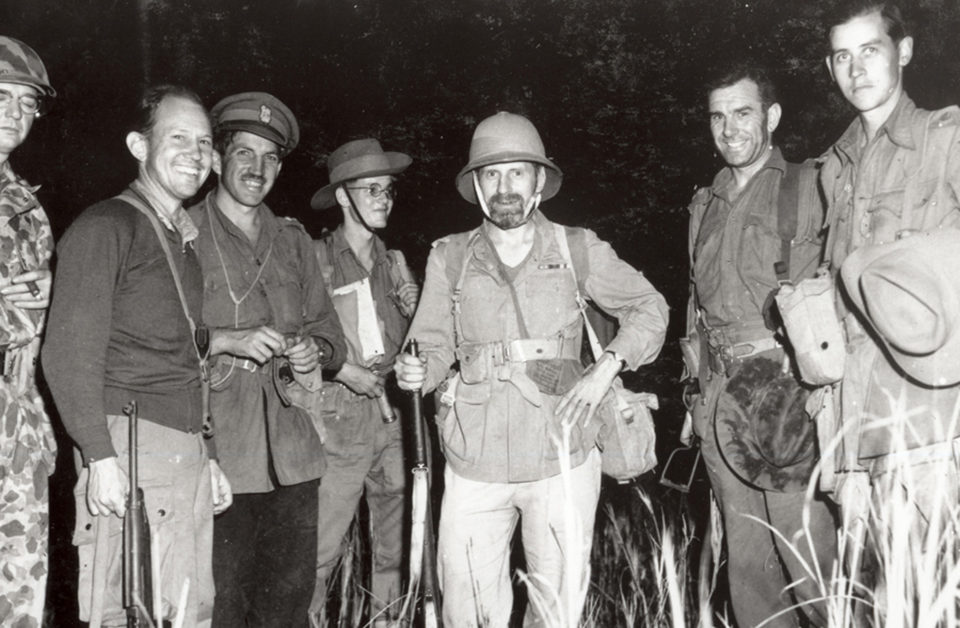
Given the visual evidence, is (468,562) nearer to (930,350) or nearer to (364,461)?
(364,461)

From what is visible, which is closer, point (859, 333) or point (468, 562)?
point (859, 333)

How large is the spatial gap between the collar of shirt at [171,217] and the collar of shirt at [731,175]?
243cm

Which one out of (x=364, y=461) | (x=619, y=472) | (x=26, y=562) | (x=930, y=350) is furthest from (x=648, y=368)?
(x=26, y=562)

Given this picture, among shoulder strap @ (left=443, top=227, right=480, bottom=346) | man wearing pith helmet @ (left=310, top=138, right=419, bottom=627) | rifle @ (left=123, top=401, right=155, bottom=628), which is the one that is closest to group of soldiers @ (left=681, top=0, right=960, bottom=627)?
shoulder strap @ (left=443, top=227, right=480, bottom=346)

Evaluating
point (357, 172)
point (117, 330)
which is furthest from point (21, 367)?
point (357, 172)

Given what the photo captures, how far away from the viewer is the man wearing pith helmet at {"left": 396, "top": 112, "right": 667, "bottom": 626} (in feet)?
12.2

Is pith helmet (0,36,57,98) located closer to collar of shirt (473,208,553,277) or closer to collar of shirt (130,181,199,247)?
collar of shirt (130,181,199,247)

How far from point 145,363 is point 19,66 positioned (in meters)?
1.34

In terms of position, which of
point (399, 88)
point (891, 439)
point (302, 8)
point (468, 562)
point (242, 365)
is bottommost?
point (468, 562)

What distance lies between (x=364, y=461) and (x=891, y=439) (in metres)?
2.87

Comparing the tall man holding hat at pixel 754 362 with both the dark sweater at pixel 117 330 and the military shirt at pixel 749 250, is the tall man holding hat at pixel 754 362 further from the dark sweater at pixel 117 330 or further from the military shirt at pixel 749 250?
the dark sweater at pixel 117 330

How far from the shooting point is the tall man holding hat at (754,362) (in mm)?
3854

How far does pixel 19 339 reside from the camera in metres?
3.44

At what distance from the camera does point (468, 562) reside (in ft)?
12.3
